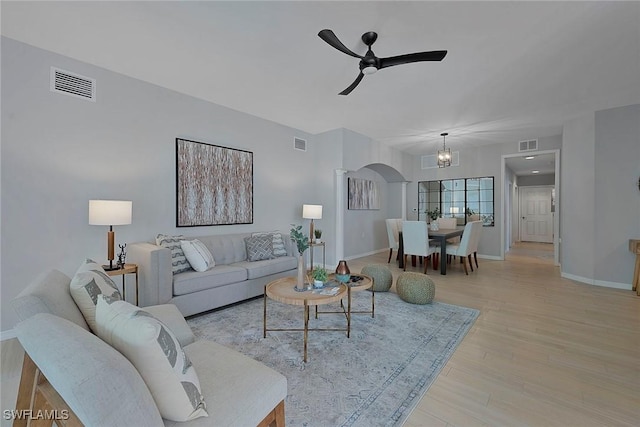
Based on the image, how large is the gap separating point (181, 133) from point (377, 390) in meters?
3.57

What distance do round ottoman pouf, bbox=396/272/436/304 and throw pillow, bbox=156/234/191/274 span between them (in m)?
2.54

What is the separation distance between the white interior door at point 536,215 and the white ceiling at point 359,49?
6.29 m

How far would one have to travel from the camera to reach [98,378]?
67 cm

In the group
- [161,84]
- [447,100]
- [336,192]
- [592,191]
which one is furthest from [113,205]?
[592,191]

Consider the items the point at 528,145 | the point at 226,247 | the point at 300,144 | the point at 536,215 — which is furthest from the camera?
the point at 536,215

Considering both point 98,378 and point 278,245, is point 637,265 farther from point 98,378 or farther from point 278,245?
point 98,378

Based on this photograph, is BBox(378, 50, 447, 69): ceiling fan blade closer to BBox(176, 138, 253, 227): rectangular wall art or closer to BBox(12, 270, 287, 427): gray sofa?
BBox(12, 270, 287, 427): gray sofa

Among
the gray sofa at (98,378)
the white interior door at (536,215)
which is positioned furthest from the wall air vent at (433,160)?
the gray sofa at (98,378)

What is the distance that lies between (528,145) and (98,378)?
730 centimetres

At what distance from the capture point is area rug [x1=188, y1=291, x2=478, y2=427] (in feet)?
5.35

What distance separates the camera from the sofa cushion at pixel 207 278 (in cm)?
281

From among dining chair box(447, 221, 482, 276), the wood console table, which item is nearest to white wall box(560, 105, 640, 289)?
the wood console table

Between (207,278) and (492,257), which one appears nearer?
(207,278)

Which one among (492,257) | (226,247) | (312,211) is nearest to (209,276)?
(226,247)
